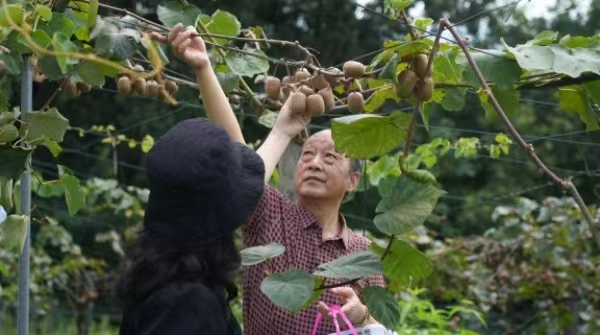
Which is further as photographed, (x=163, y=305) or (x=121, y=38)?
(x=121, y=38)

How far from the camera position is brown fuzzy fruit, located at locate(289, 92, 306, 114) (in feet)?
8.46

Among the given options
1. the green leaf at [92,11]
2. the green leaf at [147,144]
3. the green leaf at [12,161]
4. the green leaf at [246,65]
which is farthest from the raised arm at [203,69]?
the green leaf at [147,144]

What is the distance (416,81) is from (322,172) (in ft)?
2.60

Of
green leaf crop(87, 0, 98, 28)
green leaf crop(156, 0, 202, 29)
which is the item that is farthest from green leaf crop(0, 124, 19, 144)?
green leaf crop(156, 0, 202, 29)

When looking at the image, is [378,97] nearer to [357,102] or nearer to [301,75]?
[357,102]

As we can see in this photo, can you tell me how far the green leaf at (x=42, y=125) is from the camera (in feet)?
8.91

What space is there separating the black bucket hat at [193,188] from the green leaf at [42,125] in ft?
2.96

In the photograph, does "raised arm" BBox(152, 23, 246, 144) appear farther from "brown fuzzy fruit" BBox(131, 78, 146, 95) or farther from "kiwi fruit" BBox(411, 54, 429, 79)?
"brown fuzzy fruit" BBox(131, 78, 146, 95)

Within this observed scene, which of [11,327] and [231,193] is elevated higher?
[231,193]

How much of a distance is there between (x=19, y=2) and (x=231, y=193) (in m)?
0.99

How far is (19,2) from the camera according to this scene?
262 cm

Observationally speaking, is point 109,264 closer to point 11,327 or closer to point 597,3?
point 11,327

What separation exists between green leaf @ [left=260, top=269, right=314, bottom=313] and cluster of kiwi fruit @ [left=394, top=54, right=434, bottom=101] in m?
0.36

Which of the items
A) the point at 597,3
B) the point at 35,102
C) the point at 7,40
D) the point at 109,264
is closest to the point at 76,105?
the point at 109,264
